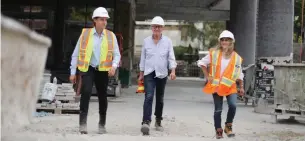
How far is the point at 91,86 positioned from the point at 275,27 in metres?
10.7

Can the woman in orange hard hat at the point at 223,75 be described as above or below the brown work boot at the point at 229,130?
above

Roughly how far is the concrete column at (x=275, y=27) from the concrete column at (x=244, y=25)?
8013 mm

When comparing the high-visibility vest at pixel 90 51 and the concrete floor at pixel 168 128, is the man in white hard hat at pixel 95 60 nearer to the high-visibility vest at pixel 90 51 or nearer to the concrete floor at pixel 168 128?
the high-visibility vest at pixel 90 51

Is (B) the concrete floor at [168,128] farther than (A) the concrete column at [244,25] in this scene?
No

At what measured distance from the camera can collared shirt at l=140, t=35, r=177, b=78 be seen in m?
8.34

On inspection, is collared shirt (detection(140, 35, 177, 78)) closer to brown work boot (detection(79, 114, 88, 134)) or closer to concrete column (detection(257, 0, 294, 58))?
brown work boot (detection(79, 114, 88, 134))

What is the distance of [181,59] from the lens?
5884 centimetres

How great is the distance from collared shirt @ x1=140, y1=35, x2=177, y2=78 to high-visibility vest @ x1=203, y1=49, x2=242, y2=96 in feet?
2.84

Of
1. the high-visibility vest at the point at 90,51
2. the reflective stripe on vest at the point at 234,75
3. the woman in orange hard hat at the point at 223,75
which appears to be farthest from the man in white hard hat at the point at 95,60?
the reflective stripe on vest at the point at 234,75

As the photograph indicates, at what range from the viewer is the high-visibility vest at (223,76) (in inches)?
301

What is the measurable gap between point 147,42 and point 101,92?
1.17 m

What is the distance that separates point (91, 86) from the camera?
303 inches

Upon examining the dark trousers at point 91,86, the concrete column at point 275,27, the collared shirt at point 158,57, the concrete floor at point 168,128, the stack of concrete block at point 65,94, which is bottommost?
the concrete floor at point 168,128

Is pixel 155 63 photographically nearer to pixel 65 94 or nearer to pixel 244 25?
pixel 65 94
